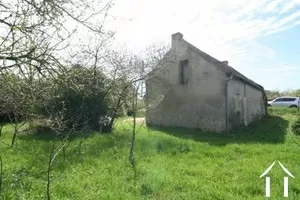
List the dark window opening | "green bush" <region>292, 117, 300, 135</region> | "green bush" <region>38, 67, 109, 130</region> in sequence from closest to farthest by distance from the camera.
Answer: "green bush" <region>38, 67, 109, 130</region> < "green bush" <region>292, 117, 300, 135</region> < the dark window opening

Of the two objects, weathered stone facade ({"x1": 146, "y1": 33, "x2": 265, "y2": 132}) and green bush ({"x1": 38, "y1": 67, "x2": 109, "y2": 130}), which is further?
weathered stone facade ({"x1": 146, "y1": 33, "x2": 265, "y2": 132})

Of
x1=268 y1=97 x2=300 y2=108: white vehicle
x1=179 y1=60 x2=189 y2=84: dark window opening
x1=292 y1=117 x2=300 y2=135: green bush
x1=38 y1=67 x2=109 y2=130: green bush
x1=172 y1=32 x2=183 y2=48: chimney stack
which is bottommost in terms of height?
x1=292 y1=117 x2=300 y2=135: green bush

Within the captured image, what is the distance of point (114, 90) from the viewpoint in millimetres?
16672

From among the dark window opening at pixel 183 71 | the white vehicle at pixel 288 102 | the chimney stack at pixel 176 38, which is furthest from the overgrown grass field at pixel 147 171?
the white vehicle at pixel 288 102

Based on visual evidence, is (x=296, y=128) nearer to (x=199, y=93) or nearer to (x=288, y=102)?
(x=199, y=93)

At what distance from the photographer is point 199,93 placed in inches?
785

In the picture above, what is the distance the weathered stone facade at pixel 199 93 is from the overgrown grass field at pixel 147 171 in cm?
595

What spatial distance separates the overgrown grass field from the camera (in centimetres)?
670

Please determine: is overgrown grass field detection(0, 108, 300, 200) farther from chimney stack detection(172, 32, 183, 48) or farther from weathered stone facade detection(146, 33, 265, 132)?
chimney stack detection(172, 32, 183, 48)

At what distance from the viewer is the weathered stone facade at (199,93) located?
18688 millimetres

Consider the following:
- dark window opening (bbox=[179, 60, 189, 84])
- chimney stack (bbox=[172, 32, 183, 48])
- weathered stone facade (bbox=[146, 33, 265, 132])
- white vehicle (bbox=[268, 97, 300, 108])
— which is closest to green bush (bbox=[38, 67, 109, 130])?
weathered stone facade (bbox=[146, 33, 265, 132])

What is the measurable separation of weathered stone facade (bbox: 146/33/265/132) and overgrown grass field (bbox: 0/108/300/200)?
5955 millimetres

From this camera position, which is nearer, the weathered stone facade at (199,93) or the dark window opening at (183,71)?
the weathered stone facade at (199,93)

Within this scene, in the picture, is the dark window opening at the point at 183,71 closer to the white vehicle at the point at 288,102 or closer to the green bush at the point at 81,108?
the green bush at the point at 81,108
